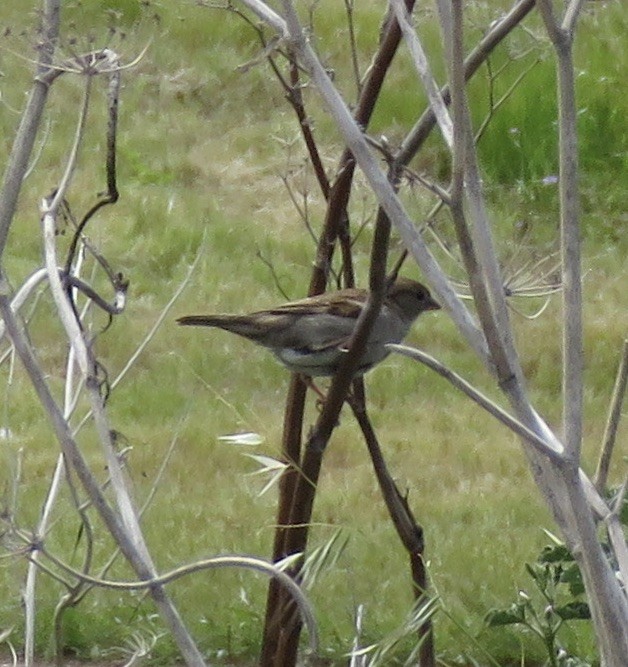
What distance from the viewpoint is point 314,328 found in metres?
3.35

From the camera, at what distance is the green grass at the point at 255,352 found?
429 centimetres

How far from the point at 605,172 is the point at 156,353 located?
2.59m

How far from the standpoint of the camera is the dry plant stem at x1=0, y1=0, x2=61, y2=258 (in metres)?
1.75

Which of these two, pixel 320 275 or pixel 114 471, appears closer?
pixel 114 471

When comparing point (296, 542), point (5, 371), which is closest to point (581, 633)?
point (296, 542)

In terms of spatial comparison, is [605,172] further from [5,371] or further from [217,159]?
[5,371]

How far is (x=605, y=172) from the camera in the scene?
24.4ft

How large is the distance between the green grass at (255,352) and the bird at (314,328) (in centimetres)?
21

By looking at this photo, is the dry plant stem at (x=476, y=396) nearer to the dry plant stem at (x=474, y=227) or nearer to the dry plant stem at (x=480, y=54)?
the dry plant stem at (x=474, y=227)

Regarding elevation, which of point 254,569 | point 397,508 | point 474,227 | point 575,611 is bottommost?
point 575,611

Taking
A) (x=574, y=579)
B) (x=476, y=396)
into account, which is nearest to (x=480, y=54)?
(x=476, y=396)

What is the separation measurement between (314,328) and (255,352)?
2.72 meters

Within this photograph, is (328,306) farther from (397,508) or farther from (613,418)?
(613,418)

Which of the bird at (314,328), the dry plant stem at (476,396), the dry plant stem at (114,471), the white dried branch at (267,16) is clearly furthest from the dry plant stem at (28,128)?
the bird at (314,328)
